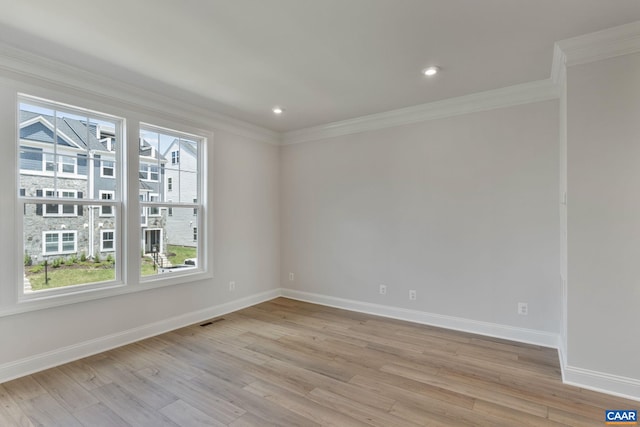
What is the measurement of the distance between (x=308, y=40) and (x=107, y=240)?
2836 mm

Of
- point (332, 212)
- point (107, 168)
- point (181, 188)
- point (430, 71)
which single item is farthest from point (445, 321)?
point (107, 168)

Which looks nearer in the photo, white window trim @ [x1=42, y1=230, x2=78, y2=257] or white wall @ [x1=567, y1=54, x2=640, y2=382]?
white wall @ [x1=567, y1=54, x2=640, y2=382]

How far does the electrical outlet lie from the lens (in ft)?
10.9

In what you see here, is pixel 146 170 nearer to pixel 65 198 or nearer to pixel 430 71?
pixel 65 198

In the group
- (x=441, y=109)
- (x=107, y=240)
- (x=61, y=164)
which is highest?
(x=441, y=109)

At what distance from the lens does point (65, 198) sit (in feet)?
9.70

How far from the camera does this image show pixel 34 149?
2789mm

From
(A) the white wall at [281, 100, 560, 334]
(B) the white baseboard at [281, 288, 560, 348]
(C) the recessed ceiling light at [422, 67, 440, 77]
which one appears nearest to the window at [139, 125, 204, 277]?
(A) the white wall at [281, 100, 560, 334]

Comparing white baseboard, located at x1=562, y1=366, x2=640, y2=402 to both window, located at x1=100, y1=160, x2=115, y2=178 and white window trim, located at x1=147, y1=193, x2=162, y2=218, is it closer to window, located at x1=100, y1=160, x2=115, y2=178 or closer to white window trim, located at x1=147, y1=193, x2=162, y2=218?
white window trim, located at x1=147, y1=193, x2=162, y2=218

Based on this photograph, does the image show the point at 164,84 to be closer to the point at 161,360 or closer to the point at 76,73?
the point at 76,73

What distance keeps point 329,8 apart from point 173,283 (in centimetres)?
335

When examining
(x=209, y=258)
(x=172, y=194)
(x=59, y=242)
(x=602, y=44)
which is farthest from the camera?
(x=209, y=258)

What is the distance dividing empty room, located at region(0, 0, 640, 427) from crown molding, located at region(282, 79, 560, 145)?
0.03 meters

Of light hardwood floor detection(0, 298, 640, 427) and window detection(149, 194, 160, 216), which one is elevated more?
window detection(149, 194, 160, 216)
